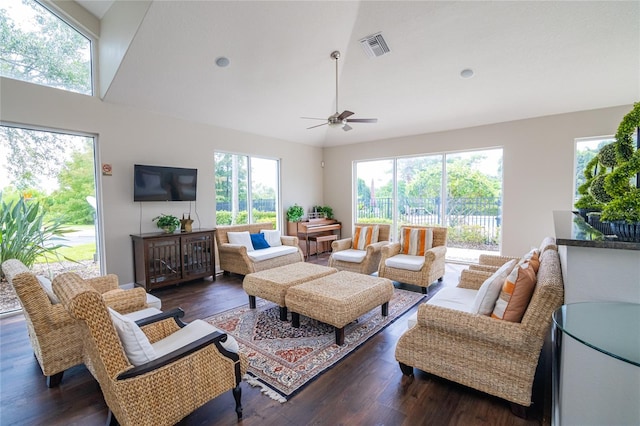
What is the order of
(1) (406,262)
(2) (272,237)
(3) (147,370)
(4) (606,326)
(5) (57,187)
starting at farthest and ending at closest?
(2) (272,237), (1) (406,262), (5) (57,187), (3) (147,370), (4) (606,326)

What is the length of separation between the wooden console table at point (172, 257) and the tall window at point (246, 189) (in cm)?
92

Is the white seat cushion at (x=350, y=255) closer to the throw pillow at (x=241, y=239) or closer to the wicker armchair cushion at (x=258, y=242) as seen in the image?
the wicker armchair cushion at (x=258, y=242)

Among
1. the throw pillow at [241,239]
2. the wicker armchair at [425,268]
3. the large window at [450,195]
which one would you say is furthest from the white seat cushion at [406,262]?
the throw pillow at [241,239]

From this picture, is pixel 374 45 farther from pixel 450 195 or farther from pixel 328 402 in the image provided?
pixel 328 402

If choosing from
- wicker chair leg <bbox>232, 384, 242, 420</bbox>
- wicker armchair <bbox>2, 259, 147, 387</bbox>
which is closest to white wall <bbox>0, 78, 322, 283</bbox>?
wicker armchair <bbox>2, 259, 147, 387</bbox>

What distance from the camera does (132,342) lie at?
4.96 feet

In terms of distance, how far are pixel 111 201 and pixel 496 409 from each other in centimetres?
499

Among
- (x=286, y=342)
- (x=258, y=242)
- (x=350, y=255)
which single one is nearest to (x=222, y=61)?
(x=258, y=242)

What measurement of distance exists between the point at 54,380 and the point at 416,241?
14.4 ft

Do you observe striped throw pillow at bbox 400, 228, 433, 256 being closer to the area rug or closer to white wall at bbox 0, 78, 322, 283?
the area rug

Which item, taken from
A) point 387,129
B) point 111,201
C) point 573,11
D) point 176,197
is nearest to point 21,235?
point 111,201

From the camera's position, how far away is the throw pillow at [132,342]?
58.9 inches

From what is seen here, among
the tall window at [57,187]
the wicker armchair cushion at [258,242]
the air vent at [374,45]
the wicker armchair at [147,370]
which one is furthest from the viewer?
the wicker armchair cushion at [258,242]

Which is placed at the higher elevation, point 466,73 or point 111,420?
point 466,73
